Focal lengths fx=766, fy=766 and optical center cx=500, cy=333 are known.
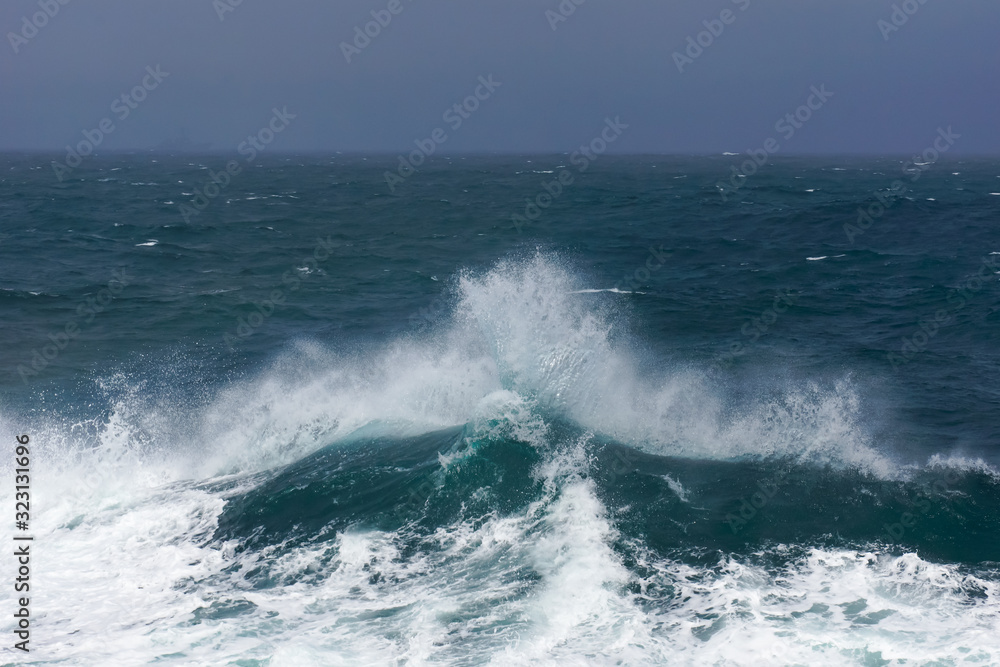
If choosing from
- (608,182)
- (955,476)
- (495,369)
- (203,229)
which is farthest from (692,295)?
(608,182)

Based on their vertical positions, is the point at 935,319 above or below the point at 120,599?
above

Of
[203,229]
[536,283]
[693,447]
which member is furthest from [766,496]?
[203,229]

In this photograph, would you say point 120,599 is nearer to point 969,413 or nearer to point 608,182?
point 969,413

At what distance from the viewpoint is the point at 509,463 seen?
55.8ft

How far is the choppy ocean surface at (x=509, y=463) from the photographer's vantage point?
11.8 m

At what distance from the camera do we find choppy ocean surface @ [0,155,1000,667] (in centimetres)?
1184

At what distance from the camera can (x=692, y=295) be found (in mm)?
33031

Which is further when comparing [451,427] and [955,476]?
[451,427]

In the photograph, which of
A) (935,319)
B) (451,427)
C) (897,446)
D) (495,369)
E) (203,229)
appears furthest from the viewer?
(203,229)

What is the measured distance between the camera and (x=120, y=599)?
42.9ft

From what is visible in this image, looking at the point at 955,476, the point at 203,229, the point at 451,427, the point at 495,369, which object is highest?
the point at 203,229

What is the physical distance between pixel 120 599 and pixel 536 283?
45.7ft

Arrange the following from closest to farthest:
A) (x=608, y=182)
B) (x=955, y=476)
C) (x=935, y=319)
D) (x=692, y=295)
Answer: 1. (x=955, y=476)
2. (x=935, y=319)
3. (x=692, y=295)
4. (x=608, y=182)

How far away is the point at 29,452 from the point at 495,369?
456 inches
